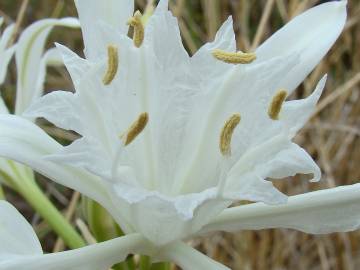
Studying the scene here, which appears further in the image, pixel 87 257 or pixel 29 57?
pixel 29 57

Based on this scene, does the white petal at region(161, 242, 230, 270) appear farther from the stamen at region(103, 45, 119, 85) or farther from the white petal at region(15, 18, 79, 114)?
the white petal at region(15, 18, 79, 114)

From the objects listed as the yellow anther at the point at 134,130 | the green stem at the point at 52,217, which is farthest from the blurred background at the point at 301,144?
the yellow anther at the point at 134,130

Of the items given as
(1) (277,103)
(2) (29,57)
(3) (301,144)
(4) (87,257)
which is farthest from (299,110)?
(3) (301,144)

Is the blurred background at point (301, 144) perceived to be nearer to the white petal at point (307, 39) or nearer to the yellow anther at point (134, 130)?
the white petal at point (307, 39)

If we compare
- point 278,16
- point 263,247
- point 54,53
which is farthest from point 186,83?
point 278,16

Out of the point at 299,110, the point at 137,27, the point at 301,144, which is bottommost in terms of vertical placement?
the point at 301,144

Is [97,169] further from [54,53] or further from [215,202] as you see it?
[54,53]

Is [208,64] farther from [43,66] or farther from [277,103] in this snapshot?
[43,66]

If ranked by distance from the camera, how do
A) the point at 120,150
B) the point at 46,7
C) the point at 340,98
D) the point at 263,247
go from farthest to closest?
the point at 46,7 < the point at 340,98 < the point at 263,247 < the point at 120,150
